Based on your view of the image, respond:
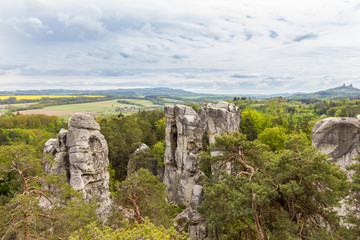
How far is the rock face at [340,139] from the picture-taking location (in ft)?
60.2

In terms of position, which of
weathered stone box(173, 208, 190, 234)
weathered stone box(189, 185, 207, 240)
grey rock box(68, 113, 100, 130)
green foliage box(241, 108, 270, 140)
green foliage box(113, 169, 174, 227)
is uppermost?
grey rock box(68, 113, 100, 130)

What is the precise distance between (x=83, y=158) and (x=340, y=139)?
25.0m

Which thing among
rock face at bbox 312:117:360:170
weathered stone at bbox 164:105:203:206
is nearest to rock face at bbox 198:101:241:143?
weathered stone at bbox 164:105:203:206

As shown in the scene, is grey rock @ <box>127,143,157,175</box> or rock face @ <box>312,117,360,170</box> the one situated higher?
rock face @ <box>312,117,360,170</box>

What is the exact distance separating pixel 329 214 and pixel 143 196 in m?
12.9

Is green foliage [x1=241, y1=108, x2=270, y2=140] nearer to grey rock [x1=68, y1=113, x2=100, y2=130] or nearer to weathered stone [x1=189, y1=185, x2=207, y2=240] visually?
weathered stone [x1=189, y1=185, x2=207, y2=240]

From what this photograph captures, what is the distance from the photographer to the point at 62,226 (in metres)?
12.5

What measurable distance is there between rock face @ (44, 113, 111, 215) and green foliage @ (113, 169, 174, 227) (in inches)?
263

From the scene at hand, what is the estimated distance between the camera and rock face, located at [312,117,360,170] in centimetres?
1834

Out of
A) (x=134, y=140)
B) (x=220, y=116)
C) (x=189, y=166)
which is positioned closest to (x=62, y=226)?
(x=189, y=166)

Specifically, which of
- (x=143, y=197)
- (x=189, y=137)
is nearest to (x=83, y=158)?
(x=143, y=197)

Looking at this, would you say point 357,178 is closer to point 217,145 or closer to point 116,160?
point 217,145

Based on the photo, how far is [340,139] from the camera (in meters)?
18.8

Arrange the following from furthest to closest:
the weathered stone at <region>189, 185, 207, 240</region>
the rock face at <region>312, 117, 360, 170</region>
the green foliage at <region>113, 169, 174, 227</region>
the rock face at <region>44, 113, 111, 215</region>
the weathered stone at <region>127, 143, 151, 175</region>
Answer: the weathered stone at <region>127, 143, 151, 175</region>
the rock face at <region>44, 113, 111, 215</region>
the weathered stone at <region>189, 185, 207, 240</region>
the rock face at <region>312, 117, 360, 170</region>
the green foliage at <region>113, 169, 174, 227</region>
